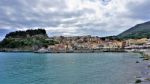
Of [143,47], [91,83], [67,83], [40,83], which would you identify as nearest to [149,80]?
[91,83]

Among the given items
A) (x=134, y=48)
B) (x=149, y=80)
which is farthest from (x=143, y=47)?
(x=149, y=80)

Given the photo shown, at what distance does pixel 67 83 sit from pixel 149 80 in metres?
10.6

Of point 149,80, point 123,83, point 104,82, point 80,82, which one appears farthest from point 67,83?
point 149,80

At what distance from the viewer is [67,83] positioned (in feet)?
116

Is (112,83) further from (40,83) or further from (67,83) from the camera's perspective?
(40,83)

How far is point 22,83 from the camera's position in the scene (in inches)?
1453

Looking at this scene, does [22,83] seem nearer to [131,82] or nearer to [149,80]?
[131,82]

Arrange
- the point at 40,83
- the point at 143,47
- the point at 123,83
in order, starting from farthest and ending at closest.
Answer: the point at 143,47, the point at 40,83, the point at 123,83

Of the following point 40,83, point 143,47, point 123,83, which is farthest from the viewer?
point 143,47

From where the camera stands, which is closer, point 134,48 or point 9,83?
point 9,83

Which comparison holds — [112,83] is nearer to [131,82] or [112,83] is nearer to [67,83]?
[131,82]

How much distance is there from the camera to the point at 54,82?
36.8 meters

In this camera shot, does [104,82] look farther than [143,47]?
No

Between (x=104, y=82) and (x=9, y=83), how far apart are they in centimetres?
1328
